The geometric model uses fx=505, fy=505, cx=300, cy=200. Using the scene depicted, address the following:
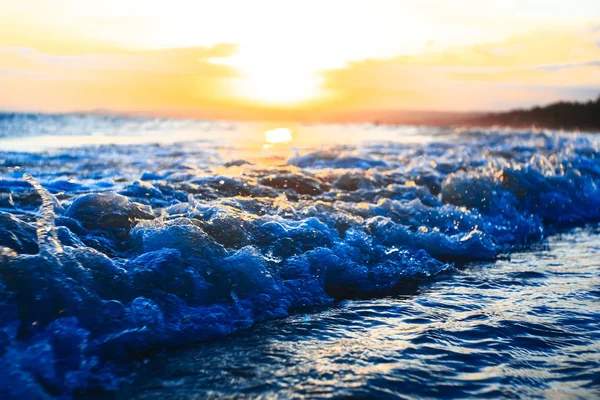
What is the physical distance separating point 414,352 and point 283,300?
1088 millimetres

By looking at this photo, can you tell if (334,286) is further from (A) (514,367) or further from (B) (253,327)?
(A) (514,367)

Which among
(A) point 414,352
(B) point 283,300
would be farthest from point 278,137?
(A) point 414,352

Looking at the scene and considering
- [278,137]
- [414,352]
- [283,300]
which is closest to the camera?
[414,352]

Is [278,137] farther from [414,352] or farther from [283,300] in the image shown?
[414,352]

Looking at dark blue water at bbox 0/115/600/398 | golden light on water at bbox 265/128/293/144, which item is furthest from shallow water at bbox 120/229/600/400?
golden light on water at bbox 265/128/293/144

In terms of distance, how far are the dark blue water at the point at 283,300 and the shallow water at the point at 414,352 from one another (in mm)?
12

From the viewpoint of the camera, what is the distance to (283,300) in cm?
357

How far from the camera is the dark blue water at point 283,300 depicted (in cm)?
251

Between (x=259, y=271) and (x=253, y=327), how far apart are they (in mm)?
622

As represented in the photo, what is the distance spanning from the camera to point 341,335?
10.0 ft

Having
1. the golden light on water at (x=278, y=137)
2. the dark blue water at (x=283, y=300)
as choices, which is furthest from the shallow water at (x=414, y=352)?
the golden light on water at (x=278, y=137)

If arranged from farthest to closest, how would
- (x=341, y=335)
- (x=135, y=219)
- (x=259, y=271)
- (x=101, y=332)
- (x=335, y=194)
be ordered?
1. (x=335, y=194)
2. (x=135, y=219)
3. (x=259, y=271)
4. (x=341, y=335)
5. (x=101, y=332)

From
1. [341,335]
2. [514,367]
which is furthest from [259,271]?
[514,367]

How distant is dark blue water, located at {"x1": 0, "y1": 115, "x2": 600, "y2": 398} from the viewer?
251 centimetres
